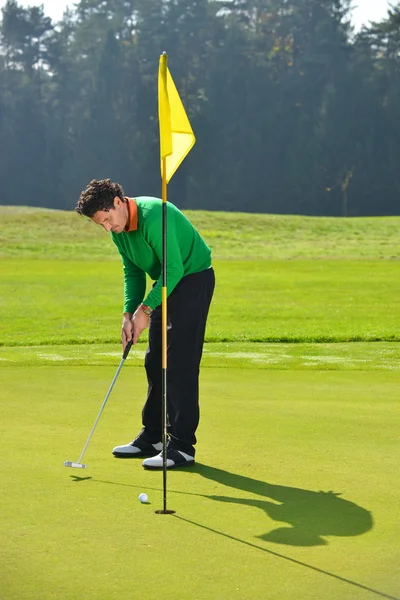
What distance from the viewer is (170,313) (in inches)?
215

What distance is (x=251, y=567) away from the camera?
3.43 m

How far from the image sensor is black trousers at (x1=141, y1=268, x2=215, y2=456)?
5.44 metres

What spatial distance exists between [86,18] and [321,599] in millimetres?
95817

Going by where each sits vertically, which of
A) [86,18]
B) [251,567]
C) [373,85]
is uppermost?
[86,18]

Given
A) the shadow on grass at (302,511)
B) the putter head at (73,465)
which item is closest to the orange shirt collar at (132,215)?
the putter head at (73,465)

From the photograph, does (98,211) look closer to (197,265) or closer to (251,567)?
(197,265)

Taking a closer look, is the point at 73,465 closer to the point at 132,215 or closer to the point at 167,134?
the point at 132,215

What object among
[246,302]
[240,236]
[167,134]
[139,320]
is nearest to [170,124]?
[167,134]

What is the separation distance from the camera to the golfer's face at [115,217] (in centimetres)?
510

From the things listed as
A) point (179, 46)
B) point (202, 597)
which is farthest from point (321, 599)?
point (179, 46)

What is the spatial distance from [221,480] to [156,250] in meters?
1.17

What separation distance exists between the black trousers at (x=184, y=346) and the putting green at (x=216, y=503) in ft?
0.72

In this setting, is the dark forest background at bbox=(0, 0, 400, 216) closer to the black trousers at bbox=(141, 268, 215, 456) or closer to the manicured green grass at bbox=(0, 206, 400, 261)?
the manicured green grass at bbox=(0, 206, 400, 261)

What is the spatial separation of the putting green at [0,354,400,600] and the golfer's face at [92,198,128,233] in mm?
1160
